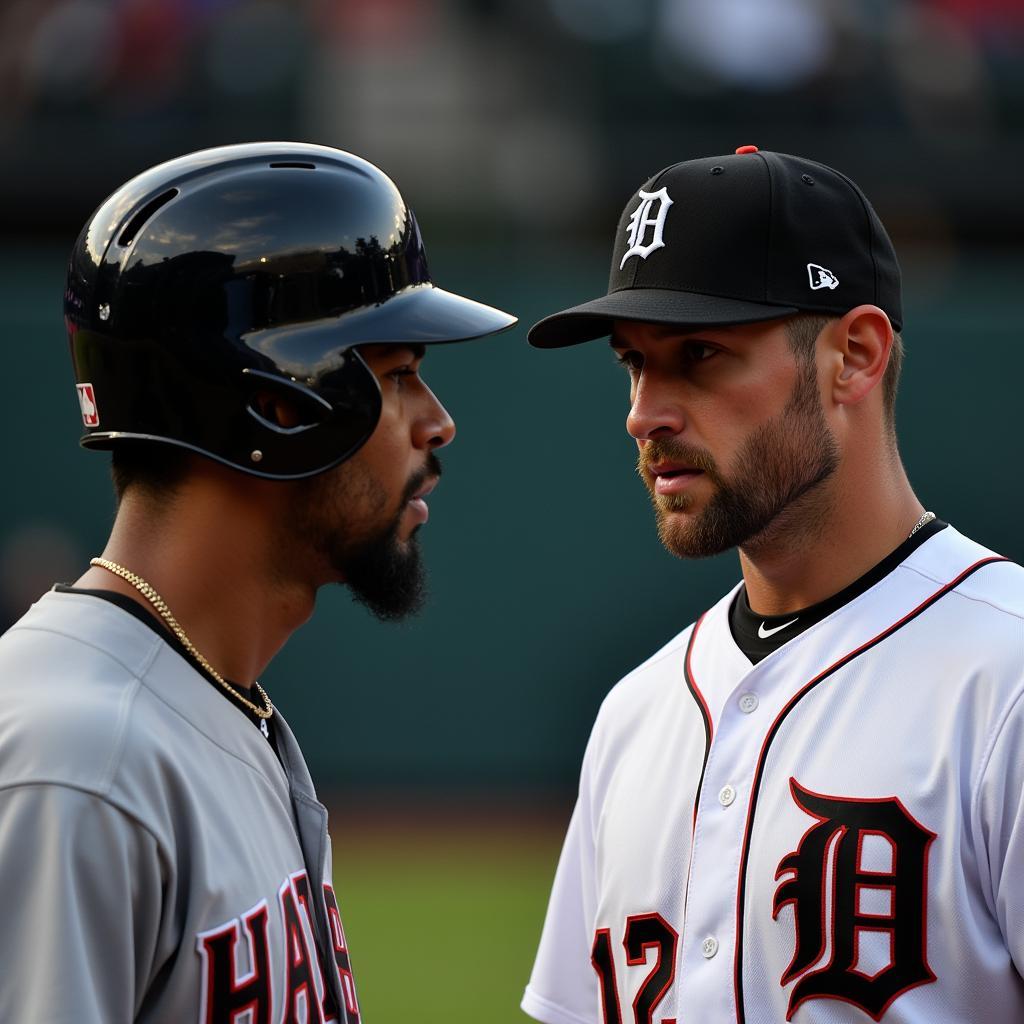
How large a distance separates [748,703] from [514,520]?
8.47 meters

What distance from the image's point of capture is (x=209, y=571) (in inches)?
92.3

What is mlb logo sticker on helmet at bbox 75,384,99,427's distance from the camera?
2375 mm

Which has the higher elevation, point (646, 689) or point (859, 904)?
point (646, 689)

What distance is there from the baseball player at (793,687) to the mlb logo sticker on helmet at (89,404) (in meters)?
0.85

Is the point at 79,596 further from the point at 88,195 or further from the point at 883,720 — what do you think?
the point at 88,195

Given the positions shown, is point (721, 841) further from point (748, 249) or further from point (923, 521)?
point (748, 249)

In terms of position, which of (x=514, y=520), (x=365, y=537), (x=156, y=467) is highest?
(x=156, y=467)

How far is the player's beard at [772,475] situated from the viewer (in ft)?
8.97

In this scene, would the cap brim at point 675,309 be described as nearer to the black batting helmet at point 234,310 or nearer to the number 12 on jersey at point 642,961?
A: the black batting helmet at point 234,310

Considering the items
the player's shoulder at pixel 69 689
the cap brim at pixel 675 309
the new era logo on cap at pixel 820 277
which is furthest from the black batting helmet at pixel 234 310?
the new era logo on cap at pixel 820 277

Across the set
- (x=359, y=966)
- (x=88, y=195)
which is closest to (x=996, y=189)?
(x=88, y=195)

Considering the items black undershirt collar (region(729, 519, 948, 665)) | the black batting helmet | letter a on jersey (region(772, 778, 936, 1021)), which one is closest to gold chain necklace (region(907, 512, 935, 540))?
black undershirt collar (region(729, 519, 948, 665))

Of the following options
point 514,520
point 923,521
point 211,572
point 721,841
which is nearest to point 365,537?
point 211,572

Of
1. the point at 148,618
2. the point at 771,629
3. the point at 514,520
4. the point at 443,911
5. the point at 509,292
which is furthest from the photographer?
the point at 514,520
